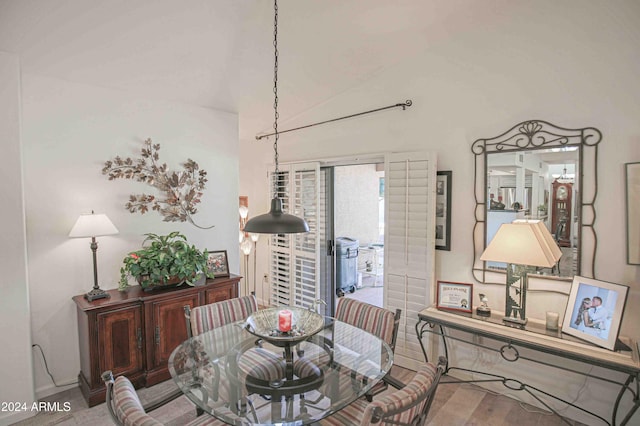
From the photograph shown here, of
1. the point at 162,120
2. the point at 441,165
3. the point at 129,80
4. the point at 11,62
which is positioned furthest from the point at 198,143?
the point at 441,165

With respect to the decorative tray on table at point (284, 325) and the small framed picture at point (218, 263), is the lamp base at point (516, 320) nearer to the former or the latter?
the decorative tray on table at point (284, 325)

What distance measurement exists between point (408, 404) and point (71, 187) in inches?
119

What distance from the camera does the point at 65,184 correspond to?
281cm

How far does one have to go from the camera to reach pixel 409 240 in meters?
3.23

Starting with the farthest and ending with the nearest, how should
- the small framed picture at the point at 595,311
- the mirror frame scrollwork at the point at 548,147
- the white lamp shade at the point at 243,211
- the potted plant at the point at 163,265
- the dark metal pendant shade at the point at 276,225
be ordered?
the white lamp shade at the point at 243,211 → the potted plant at the point at 163,265 → the mirror frame scrollwork at the point at 548,147 → the small framed picture at the point at 595,311 → the dark metal pendant shade at the point at 276,225

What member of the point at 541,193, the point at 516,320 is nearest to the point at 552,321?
the point at 516,320

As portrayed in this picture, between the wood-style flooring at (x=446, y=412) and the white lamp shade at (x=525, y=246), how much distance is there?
1.19 metres

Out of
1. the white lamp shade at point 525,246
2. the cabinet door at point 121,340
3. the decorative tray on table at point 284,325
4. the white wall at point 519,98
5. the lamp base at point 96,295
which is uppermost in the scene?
the white wall at point 519,98

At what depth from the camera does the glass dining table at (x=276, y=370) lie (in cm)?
162

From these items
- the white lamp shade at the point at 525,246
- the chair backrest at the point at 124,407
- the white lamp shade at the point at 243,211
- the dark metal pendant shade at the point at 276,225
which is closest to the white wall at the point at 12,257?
the chair backrest at the point at 124,407

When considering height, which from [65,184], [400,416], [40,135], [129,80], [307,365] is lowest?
[307,365]

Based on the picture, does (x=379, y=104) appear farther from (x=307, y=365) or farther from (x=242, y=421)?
(x=242, y=421)

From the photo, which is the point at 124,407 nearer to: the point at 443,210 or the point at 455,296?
the point at 455,296

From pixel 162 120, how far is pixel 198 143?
41 cm
